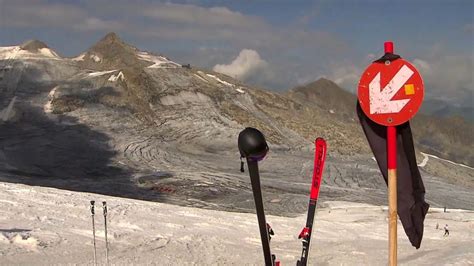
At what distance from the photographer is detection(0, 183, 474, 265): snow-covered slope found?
1535cm

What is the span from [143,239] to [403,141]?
50.0 feet

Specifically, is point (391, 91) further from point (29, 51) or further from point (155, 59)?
point (155, 59)

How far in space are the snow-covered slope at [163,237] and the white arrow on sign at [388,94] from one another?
9165mm

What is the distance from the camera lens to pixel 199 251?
1720 centimetres

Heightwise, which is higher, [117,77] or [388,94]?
[117,77]

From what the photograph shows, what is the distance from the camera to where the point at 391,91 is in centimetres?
421

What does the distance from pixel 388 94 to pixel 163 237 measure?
15863mm

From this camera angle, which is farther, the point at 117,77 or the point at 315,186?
the point at 117,77

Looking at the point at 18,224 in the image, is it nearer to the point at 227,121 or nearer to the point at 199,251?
the point at 199,251

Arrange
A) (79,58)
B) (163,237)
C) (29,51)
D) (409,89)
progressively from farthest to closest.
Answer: (79,58)
(29,51)
(163,237)
(409,89)

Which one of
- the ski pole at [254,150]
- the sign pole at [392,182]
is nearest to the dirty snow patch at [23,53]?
the ski pole at [254,150]

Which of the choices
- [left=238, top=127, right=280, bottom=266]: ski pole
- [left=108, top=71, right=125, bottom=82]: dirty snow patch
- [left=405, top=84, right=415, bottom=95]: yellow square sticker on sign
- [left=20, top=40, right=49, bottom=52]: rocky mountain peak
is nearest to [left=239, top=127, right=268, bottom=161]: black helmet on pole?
[left=238, top=127, right=280, bottom=266]: ski pole

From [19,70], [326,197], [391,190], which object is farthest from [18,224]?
[19,70]

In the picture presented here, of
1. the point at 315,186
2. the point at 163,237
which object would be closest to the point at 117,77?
the point at 163,237
